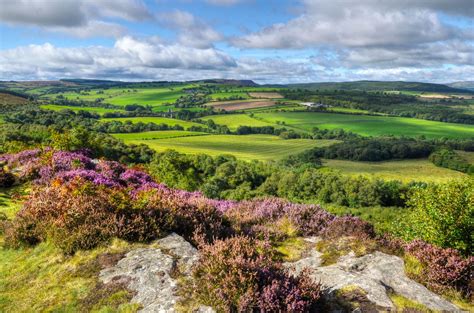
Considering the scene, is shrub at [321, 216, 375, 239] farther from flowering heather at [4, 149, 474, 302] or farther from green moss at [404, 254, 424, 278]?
green moss at [404, 254, 424, 278]

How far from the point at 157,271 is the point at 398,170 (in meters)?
143

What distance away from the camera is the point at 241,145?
157 metres

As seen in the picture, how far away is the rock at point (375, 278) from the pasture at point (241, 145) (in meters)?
119

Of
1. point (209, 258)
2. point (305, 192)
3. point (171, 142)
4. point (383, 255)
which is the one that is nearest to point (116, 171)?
point (209, 258)

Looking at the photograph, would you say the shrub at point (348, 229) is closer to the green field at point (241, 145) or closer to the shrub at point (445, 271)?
the shrub at point (445, 271)

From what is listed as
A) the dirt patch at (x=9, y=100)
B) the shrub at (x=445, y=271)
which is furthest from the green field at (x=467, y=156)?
the dirt patch at (x=9, y=100)

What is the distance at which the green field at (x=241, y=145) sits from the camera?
446 feet

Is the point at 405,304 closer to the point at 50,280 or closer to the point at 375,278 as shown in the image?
the point at 375,278

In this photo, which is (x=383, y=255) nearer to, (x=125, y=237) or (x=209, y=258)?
(x=209, y=258)

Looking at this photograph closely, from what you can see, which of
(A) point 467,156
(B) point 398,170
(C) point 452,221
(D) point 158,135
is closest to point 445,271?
(C) point 452,221

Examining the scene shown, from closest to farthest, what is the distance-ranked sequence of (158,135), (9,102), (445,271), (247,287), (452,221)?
(247,287)
(445,271)
(452,221)
(158,135)
(9,102)

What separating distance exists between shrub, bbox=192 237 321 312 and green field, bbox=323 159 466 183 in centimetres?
12483

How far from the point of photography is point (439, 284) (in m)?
8.40

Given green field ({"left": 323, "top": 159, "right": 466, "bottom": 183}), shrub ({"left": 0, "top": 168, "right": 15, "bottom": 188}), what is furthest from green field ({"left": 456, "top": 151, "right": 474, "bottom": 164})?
shrub ({"left": 0, "top": 168, "right": 15, "bottom": 188})
